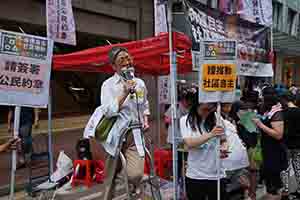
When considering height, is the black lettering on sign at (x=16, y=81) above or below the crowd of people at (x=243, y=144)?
above

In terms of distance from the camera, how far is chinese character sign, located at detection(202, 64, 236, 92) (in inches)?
149

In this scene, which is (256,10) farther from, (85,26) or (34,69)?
(34,69)

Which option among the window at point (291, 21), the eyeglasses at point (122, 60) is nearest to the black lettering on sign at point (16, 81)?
the eyeglasses at point (122, 60)

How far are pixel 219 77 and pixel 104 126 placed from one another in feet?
4.08

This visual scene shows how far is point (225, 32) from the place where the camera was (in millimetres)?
6312

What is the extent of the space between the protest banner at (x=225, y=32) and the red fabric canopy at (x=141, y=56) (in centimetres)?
30

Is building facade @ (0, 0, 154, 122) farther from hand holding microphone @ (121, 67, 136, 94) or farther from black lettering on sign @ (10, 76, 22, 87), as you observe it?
hand holding microphone @ (121, 67, 136, 94)

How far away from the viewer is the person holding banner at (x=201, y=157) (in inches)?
135

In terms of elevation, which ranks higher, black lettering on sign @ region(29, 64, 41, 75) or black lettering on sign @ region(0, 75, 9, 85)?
black lettering on sign @ region(29, 64, 41, 75)

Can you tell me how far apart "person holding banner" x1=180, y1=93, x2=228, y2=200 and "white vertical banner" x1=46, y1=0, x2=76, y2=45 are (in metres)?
4.78

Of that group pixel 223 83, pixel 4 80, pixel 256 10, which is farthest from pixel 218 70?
pixel 256 10

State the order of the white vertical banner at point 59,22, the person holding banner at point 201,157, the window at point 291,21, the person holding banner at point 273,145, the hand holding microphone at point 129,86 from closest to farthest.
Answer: the person holding banner at point 201,157, the hand holding microphone at point 129,86, the person holding banner at point 273,145, the white vertical banner at point 59,22, the window at point 291,21

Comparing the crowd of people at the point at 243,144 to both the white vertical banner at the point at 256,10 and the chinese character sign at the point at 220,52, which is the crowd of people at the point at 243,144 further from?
the white vertical banner at the point at 256,10

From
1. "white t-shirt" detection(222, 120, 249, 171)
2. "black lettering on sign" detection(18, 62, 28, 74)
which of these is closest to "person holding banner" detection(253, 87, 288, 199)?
"white t-shirt" detection(222, 120, 249, 171)
